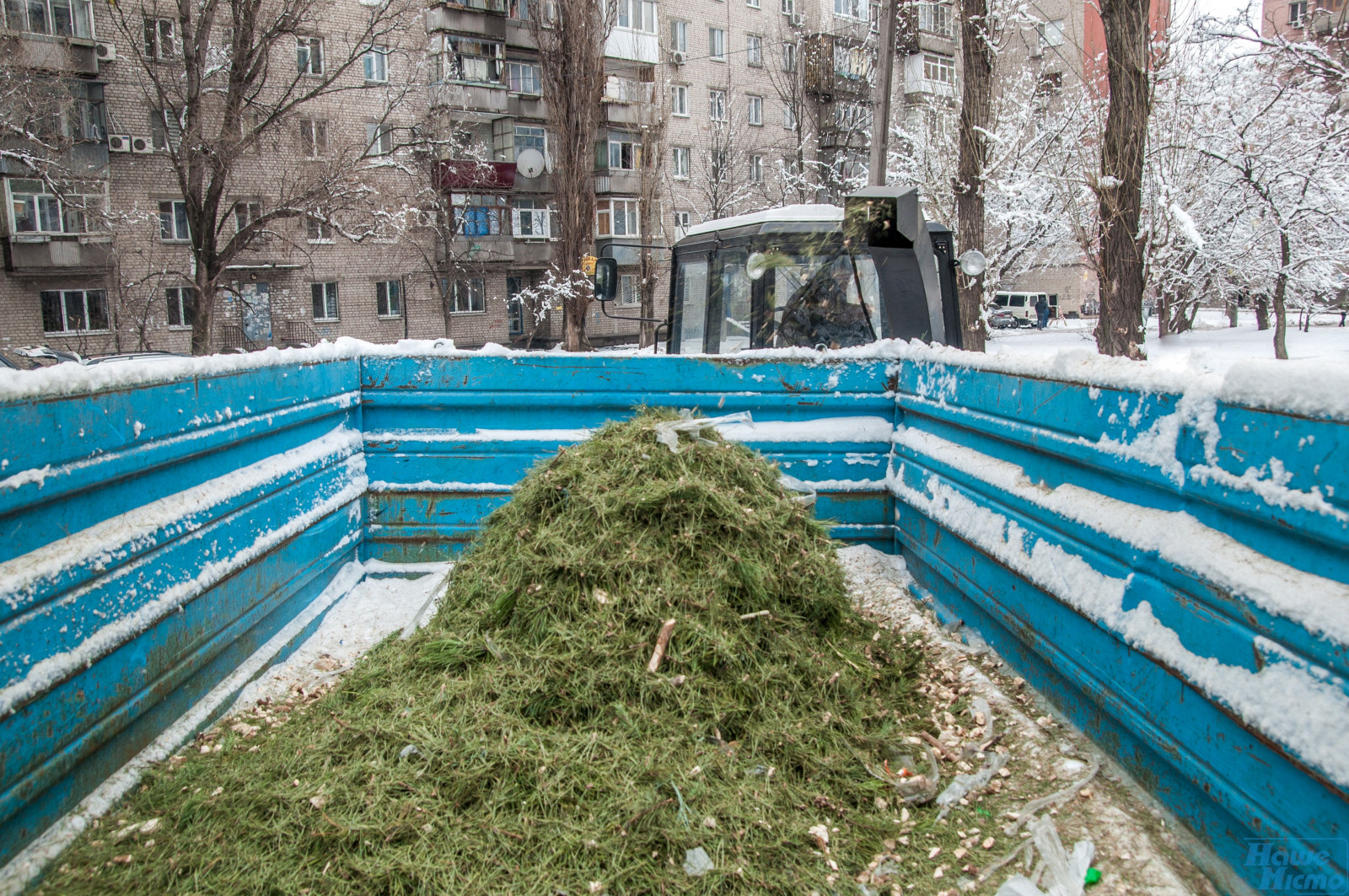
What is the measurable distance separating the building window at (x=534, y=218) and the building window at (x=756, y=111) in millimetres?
12226

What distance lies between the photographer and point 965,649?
13.4 ft

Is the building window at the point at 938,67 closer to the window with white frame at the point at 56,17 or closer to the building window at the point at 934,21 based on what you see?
the building window at the point at 934,21

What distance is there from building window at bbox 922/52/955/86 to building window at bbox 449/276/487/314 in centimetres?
2319

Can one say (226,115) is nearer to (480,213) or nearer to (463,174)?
(463,174)

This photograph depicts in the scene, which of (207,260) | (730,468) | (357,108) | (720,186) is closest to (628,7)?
(720,186)

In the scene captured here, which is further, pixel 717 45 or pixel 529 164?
pixel 717 45

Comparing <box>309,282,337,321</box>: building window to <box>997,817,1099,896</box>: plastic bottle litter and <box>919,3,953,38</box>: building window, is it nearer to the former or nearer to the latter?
<box>919,3,953,38</box>: building window

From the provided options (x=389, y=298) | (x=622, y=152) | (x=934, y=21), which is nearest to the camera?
(x=389, y=298)

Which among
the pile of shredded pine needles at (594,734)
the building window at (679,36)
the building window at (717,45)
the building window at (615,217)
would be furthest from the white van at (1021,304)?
the pile of shredded pine needles at (594,734)

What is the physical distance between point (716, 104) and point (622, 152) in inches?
226

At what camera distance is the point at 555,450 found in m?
5.16

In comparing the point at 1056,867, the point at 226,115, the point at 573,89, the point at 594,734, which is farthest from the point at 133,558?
the point at 573,89

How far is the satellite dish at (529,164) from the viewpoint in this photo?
35.2 metres

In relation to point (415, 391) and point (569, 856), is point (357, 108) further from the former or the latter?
Result: point (569, 856)
